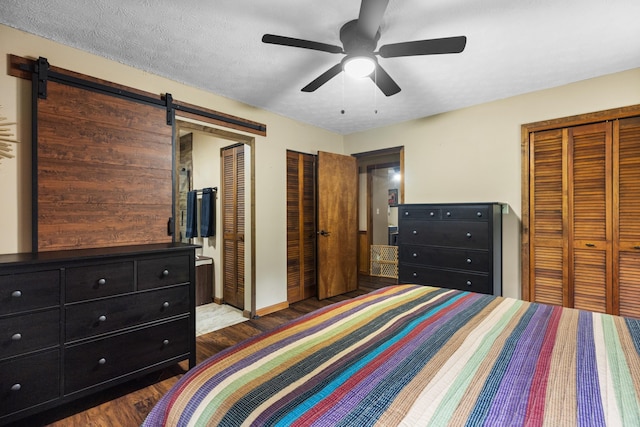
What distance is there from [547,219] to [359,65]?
2.55 m

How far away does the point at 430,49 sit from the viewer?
1.79 meters

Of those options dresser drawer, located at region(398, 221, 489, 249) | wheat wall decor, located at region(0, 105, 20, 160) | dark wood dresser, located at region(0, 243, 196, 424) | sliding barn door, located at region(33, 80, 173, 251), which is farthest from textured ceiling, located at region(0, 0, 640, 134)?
dark wood dresser, located at region(0, 243, 196, 424)

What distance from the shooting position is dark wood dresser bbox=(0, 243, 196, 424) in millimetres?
1596

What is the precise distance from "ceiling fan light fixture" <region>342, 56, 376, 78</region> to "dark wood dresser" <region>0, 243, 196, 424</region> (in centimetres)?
172

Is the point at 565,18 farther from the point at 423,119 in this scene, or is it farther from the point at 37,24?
the point at 37,24

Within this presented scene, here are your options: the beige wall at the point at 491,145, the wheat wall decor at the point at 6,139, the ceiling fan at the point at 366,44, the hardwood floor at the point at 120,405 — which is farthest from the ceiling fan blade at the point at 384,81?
the hardwood floor at the point at 120,405

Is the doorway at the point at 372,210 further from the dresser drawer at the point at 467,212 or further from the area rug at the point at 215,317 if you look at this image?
the area rug at the point at 215,317

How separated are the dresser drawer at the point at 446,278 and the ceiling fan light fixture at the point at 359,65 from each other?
208 cm

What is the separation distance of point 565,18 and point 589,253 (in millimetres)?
2103

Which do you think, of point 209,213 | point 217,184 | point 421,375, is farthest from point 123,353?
point 217,184

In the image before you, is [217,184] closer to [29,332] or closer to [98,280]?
[98,280]

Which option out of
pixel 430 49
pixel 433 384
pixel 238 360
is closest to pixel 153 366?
pixel 238 360

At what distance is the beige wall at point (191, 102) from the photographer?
1952mm

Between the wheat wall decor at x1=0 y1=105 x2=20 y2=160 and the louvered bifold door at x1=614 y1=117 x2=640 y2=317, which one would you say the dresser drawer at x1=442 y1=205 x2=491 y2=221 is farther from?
the wheat wall decor at x1=0 y1=105 x2=20 y2=160
